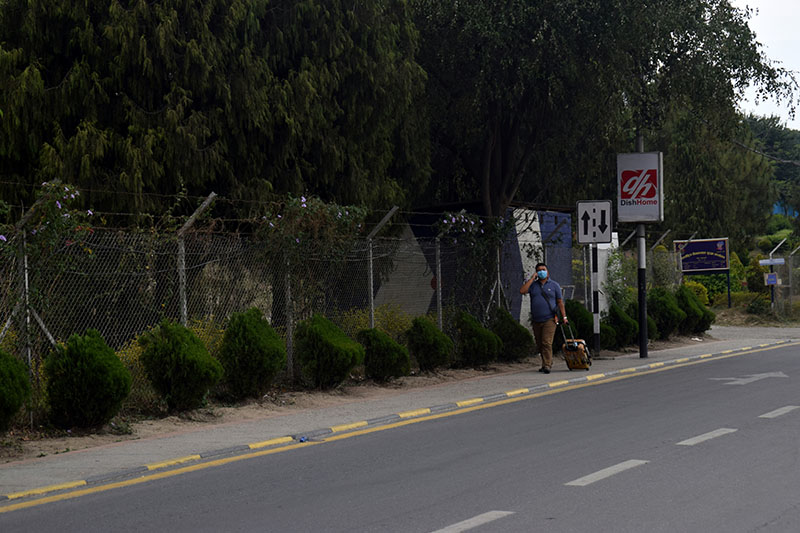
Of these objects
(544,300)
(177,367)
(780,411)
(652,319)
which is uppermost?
(544,300)

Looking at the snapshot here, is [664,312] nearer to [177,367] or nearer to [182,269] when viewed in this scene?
[182,269]

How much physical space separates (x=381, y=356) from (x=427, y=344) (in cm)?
157

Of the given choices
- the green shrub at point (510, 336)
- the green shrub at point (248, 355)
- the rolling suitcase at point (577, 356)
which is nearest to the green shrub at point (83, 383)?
the green shrub at point (248, 355)

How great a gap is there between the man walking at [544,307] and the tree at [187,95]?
374cm

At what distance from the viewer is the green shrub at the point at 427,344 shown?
17.5 meters

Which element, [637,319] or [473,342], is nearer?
[473,342]

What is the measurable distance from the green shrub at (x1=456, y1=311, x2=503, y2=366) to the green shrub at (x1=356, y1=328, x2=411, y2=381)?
2693 mm

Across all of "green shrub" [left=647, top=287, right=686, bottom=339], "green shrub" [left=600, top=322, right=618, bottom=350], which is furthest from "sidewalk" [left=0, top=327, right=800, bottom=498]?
"green shrub" [left=647, top=287, right=686, bottom=339]

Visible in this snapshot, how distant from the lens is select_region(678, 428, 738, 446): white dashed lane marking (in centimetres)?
1017

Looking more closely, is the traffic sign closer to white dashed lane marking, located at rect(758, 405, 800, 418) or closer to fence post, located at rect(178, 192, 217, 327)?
white dashed lane marking, located at rect(758, 405, 800, 418)

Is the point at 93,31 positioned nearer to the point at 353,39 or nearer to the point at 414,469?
the point at 353,39

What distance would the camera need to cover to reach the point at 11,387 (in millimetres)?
10359

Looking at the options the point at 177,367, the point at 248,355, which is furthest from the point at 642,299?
the point at 177,367

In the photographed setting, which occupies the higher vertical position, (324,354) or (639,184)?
(639,184)
